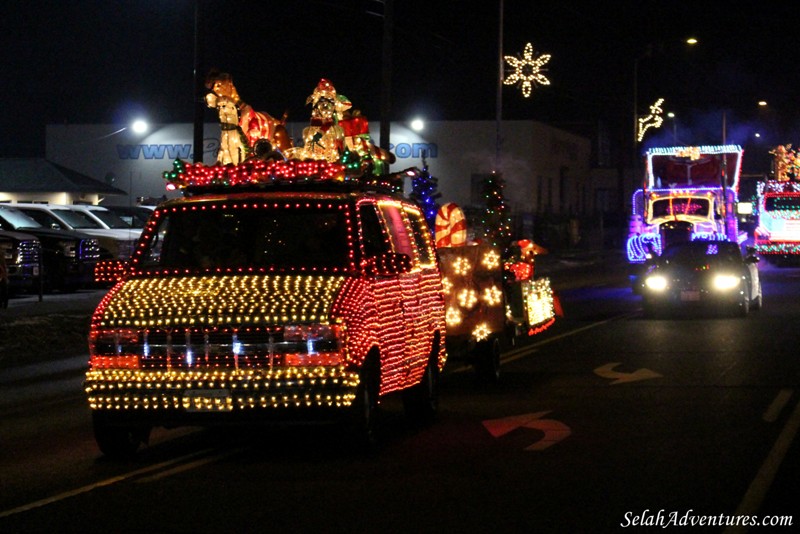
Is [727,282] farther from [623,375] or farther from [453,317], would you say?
[453,317]

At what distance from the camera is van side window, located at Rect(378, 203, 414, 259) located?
12.1 meters

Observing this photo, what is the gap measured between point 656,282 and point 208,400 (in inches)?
647

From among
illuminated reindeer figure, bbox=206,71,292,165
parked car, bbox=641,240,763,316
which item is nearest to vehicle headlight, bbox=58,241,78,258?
parked car, bbox=641,240,763,316

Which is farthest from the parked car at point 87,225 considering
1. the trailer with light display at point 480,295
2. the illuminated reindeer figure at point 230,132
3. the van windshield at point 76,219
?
the illuminated reindeer figure at point 230,132

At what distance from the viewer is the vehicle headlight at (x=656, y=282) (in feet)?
83.3

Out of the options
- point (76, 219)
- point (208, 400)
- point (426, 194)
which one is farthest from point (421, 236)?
Answer: point (76, 219)

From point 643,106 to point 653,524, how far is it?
8491cm

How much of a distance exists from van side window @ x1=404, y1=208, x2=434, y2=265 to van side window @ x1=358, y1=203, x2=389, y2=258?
1.07 meters

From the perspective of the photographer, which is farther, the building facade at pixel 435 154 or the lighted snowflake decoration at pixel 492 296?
the building facade at pixel 435 154

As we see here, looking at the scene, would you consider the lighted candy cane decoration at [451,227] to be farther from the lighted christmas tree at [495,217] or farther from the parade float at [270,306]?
the parade float at [270,306]

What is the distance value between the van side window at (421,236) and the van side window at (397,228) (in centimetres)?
26

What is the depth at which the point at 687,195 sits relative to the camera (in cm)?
4038

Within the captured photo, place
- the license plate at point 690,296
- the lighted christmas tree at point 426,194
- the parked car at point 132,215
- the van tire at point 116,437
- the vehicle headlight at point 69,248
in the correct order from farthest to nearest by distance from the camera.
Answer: the parked car at point 132,215, the vehicle headlight at point 69,248, the license plate at point 690,296, the lighted christmas tree at point 426,194, the van tire at point 116,437

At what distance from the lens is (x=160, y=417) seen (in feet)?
33.4
